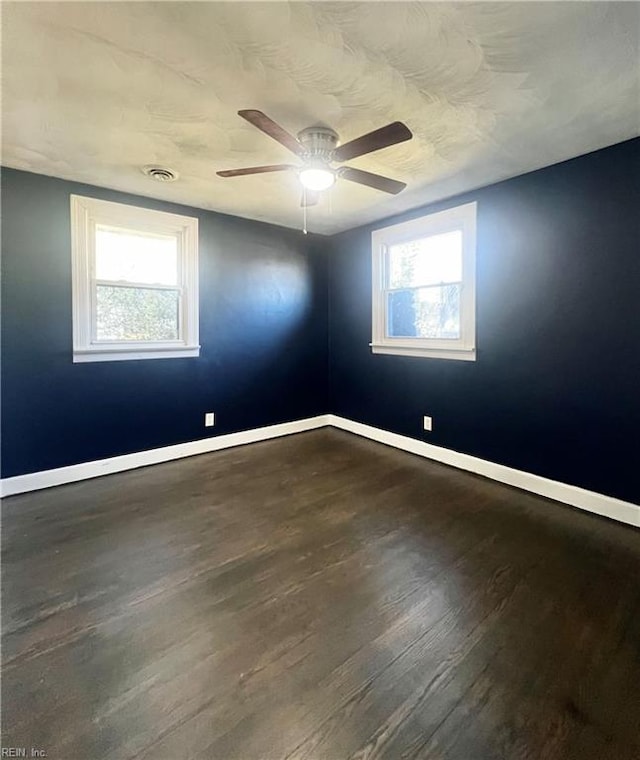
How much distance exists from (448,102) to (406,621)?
8.51 feet

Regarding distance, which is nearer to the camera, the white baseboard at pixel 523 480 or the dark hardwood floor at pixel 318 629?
the dark hardwood floor at pixel 318 629

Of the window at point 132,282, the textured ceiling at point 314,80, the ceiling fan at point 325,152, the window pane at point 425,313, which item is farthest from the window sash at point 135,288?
the window pane at point 425,313

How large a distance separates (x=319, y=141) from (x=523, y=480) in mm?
2894

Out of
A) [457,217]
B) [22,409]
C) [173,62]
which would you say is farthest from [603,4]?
[22,409]

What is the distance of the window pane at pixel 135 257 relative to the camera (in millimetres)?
3289

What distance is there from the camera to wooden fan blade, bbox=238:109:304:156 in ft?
5.52

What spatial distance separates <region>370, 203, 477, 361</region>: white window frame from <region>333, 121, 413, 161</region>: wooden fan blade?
5.43 feet

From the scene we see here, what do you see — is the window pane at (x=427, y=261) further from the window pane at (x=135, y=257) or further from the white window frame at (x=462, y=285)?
the window pane at (x=135, y=257)

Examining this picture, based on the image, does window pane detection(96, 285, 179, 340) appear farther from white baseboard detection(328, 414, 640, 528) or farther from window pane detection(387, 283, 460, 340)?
white baseboard detection(328, 414, 640, 528)

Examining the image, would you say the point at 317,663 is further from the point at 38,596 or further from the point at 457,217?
the point at 457,217

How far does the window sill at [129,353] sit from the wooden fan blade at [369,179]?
2.24m

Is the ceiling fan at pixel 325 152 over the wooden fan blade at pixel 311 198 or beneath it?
beneath

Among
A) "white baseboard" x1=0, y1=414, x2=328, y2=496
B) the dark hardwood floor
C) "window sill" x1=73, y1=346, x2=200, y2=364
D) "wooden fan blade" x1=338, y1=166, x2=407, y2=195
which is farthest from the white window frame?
"window sill" x1=73, y1=346, x2=200, y2=364

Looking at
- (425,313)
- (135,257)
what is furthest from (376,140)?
(135,257)
